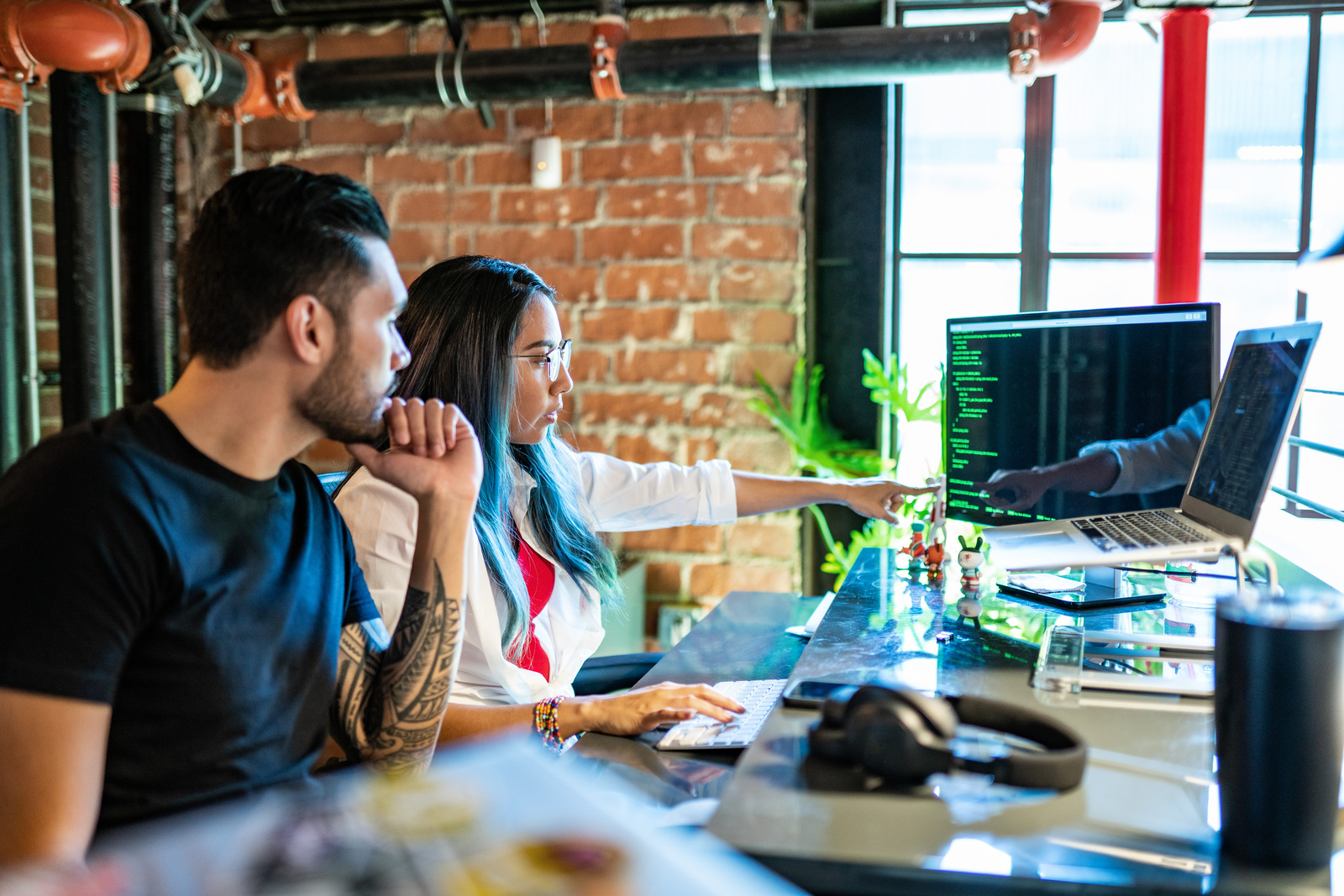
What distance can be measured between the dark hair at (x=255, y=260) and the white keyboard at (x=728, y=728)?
0.64m

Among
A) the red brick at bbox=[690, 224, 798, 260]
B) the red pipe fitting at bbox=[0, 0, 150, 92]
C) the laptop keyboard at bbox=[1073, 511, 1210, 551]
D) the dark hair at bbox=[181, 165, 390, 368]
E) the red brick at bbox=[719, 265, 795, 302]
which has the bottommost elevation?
the laptop keyboard at bbox=[1073, 511, 1210, 551]

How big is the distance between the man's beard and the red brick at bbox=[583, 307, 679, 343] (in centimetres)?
159

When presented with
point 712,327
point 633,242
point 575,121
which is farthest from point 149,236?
point 712,327

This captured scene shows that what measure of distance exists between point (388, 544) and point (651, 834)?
1026 millimetres

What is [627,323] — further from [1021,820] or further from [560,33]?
[1021,820]

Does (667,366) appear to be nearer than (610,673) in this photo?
No

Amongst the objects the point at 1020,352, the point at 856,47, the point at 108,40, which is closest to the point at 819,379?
the point at 856,47

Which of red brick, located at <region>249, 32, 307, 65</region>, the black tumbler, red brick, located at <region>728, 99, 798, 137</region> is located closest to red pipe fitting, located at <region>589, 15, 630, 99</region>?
red brick, located at <region>728, 99, 798, 137</region>

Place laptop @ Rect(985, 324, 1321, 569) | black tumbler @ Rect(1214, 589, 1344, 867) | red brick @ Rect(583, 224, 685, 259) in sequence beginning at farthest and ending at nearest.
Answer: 1. red brick @ Rect(583, 224, 685, 259)
2. laptop @ Rect(985, 324, 1321, 569)
3. black tumbler @ Rect(1214, 589, 1344, 867)

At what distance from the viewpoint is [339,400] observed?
107 cm

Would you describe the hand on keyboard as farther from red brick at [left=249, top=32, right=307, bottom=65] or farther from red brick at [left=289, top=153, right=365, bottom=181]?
red brick at [left=249, top=32, right=307, bottom=65]

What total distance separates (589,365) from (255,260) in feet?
5.55

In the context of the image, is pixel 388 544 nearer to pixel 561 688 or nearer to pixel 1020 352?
pixel 561 688

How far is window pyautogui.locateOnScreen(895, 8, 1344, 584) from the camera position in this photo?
245cm
